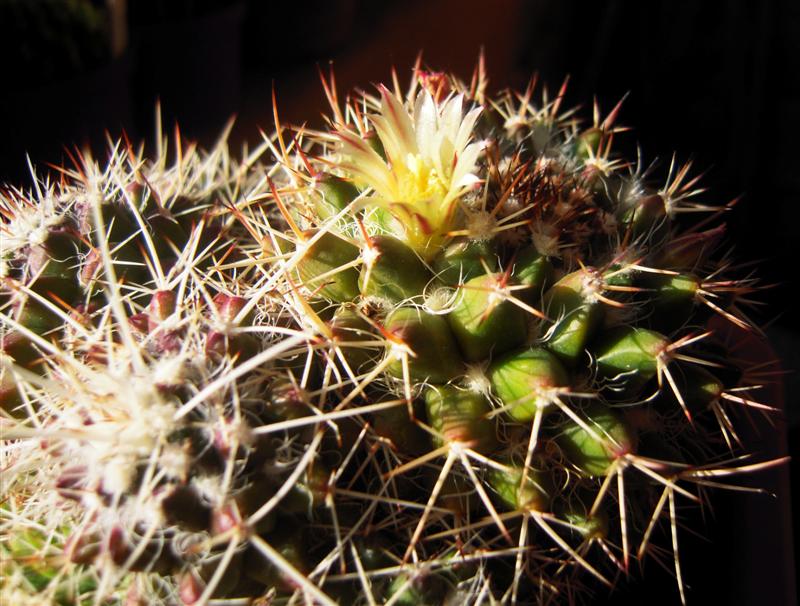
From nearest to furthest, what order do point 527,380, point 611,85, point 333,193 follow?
1. point 527,380
2. point 333,193
3. point 611,85

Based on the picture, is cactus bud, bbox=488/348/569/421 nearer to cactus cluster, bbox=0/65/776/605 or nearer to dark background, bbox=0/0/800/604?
cactus cluster, bbox=0/65/776/605

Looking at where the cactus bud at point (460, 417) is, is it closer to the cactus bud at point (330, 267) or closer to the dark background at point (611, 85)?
the cactus bud at point (330, 267)

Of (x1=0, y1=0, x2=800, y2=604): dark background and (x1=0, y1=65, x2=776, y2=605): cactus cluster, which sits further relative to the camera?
(x1=0, y1=0, x2=800, y2=604): dark background

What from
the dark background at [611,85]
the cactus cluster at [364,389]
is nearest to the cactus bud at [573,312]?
the cactus cluster at [364,389]

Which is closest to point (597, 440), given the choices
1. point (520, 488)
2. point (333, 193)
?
point (520, 488)

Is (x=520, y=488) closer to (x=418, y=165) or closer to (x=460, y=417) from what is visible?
(x=460, y=417)

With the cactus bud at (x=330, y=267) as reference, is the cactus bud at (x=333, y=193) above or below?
above

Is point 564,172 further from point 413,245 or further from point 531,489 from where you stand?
point 531,489

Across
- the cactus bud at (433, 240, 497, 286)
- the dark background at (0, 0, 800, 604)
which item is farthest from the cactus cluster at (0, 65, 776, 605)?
the dark background at (0, 0, 800, 604)

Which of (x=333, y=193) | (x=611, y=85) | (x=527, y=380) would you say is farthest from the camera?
(x=611, y=85)
